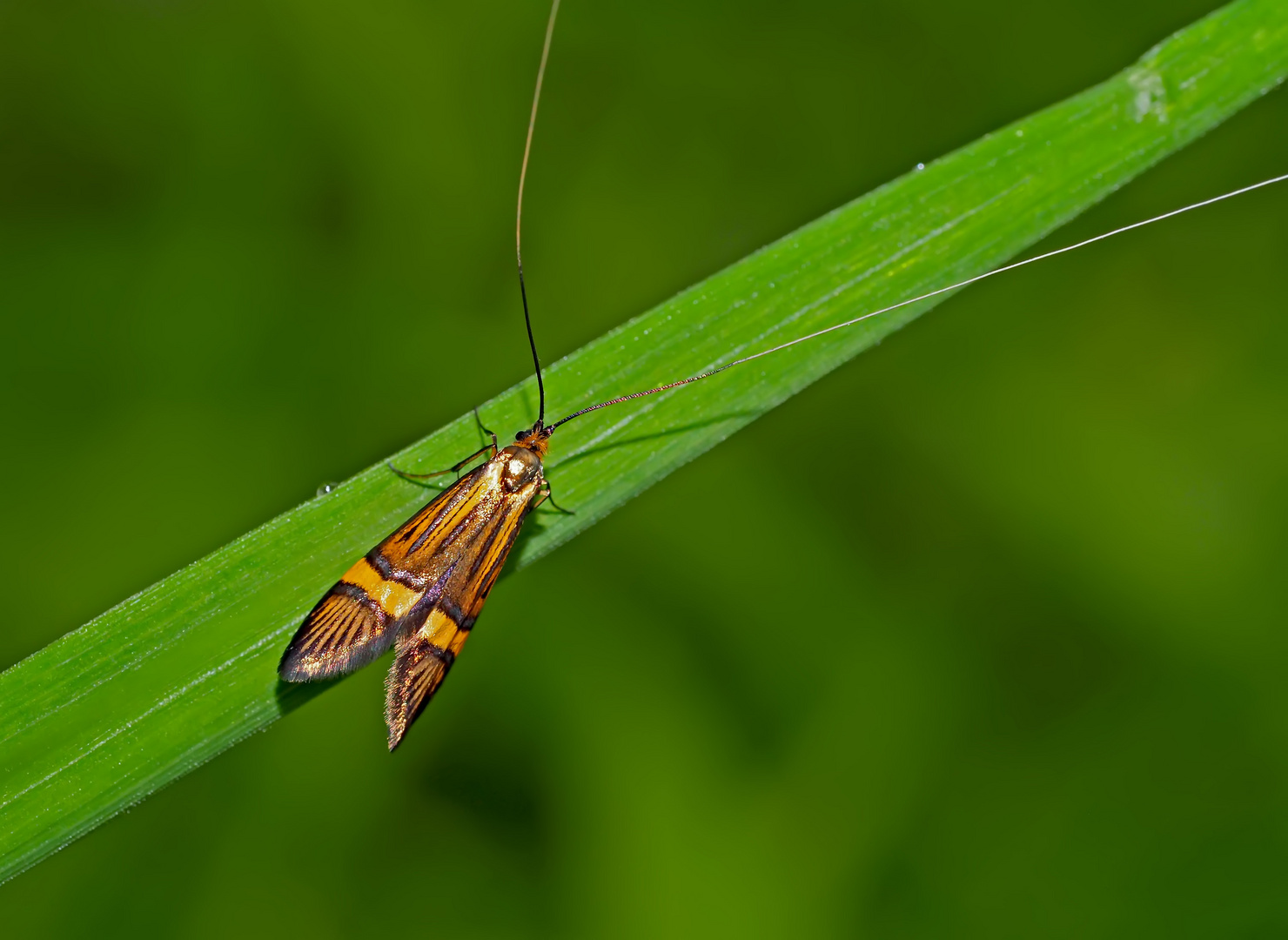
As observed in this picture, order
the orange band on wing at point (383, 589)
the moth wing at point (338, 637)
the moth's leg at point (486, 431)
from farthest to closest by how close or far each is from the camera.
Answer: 1. the moth's leg at point (486, 431)
2. the orange band on wing at point (383, 589)
3. the moth wing at point (338, 637)

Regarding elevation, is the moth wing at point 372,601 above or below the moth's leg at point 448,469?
below

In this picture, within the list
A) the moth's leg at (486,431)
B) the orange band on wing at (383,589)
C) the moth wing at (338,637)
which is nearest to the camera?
the moth wing at (338,637)

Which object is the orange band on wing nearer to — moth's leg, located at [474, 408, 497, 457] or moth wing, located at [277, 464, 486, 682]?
moth wing, located at [277, 464, 486, 682]

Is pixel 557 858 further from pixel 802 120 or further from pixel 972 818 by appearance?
pixel 802 120

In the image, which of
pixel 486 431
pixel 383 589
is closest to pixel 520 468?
pixel 486 431

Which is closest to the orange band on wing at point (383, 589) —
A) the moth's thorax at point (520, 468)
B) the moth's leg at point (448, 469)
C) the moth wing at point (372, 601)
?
the moth wing at point (372, 601)

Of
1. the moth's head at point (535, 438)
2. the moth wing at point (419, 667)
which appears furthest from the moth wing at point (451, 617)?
the moth's head at point (535, 438)

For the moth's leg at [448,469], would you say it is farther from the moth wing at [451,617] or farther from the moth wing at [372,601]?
the moth wing at [451,617]

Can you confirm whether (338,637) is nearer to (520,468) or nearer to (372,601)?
(372,601)

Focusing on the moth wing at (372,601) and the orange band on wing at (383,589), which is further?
the orange band on wing at (383,589)
